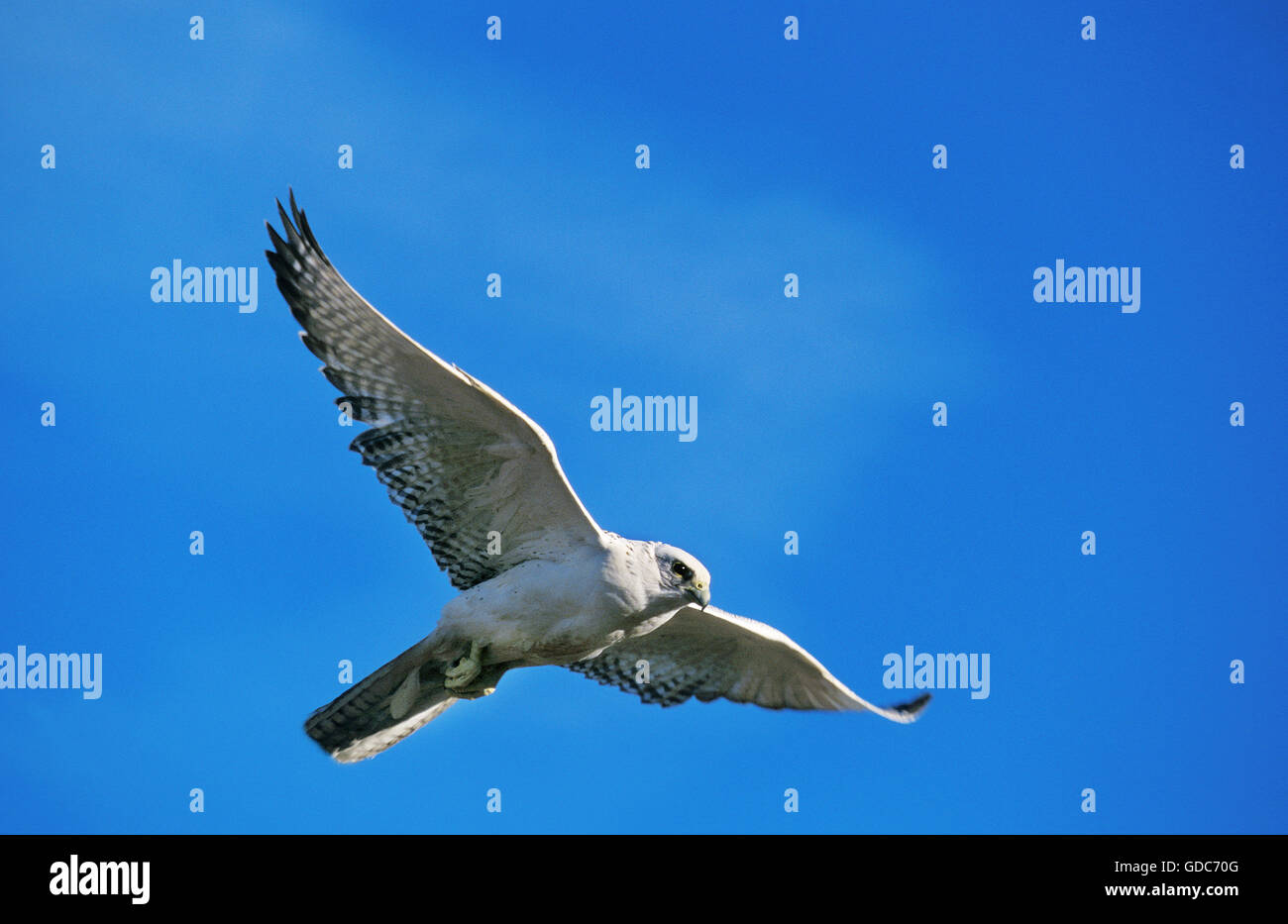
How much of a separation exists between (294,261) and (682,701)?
5634mm

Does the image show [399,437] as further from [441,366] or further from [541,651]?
[541,651]

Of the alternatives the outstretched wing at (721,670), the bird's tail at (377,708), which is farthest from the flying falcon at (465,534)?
the outstretched wing at (721,670)

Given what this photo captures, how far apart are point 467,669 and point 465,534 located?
116 centimetres

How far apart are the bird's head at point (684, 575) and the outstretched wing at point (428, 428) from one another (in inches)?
23.2

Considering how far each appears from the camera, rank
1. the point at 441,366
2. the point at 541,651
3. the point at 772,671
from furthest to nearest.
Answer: the point at 772,671 → the point at 541,651 → the point at 441,366

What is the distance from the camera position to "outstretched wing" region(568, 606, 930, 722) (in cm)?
1388

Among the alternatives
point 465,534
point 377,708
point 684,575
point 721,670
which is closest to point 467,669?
point 377,708

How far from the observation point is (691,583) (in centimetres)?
1163

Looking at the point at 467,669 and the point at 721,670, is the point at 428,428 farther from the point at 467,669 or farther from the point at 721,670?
the point at 721,670

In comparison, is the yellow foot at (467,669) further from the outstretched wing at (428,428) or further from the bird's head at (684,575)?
the bird's head at (684,575)

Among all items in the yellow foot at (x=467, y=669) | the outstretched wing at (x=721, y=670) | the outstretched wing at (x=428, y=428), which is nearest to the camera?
the outstretched wing at (x=428, y=428)

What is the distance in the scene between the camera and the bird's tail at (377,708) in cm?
1199

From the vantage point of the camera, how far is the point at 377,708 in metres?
12.1

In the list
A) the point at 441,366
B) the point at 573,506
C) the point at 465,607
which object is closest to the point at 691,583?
the point at 573,506
